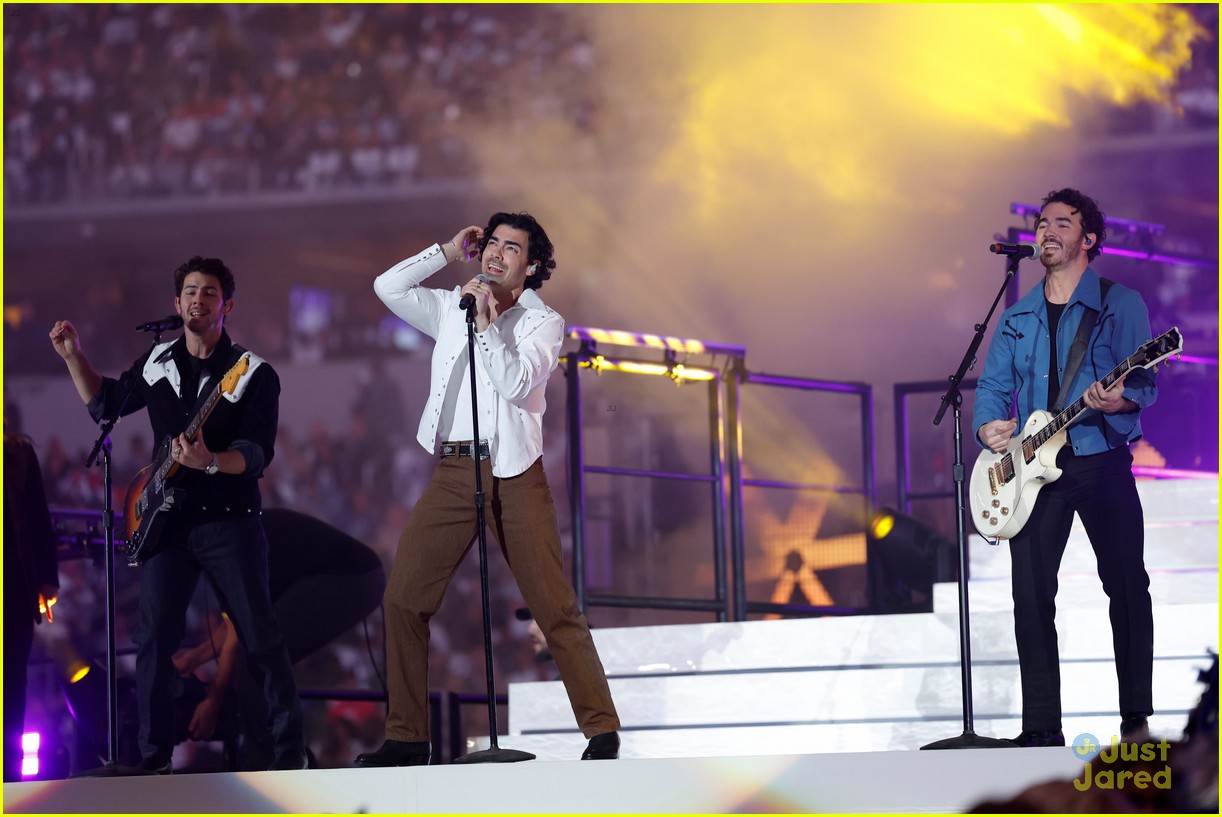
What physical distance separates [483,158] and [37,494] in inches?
224

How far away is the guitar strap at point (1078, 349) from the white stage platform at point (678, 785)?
3.15 ft

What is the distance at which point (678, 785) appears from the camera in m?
3.15

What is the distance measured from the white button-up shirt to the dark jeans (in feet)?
2.02

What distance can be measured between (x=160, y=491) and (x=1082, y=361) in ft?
7.90

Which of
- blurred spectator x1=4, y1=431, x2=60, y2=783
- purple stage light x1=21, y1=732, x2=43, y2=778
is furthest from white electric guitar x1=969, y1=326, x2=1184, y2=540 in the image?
purple stage light x1=21, y1=732, x2=43, y2=778

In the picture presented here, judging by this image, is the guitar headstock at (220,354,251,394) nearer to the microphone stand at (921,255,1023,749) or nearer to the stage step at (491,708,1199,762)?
the stage step at (491,708,1199,762)

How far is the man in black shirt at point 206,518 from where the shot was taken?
A: 3.87m

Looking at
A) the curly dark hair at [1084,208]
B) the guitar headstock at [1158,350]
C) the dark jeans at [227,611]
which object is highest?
the curly dark hair at [1084,208]

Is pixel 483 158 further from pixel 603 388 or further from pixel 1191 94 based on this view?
pixel 1191 94

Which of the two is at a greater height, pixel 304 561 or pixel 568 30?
pixel 568 30

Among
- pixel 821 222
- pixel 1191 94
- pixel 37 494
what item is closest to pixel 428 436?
pixel 37 494

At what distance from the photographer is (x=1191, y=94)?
862 cm

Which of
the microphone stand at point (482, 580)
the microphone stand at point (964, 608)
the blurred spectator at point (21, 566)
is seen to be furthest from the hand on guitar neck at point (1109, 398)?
the blurred spectator at point (21, 566)

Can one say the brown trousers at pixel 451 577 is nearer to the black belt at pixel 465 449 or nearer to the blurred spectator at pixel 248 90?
the black belt at pixel 465 449
